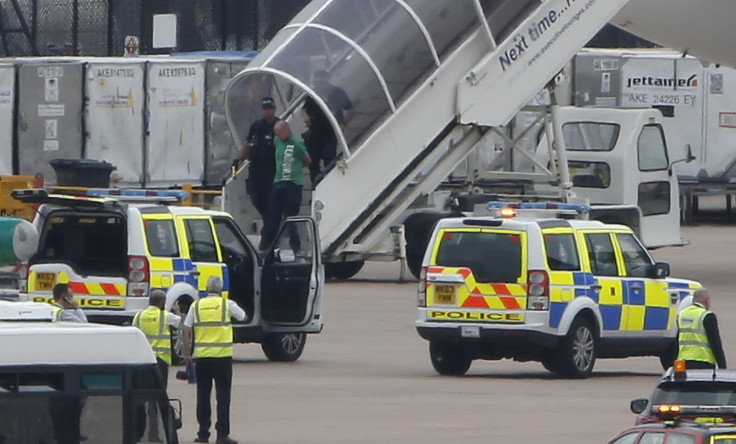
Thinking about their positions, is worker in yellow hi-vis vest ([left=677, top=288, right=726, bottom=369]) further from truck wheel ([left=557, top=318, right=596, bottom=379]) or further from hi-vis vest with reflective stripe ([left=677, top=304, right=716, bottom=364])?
truck wheel ([left=557, top=318, right=596, bottom=379])

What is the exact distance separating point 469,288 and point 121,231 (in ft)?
11.3

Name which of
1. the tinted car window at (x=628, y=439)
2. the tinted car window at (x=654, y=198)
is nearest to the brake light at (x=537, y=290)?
the tinted car window at (x=628, y=439)

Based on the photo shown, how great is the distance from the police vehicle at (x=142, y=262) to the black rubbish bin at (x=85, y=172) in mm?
8594

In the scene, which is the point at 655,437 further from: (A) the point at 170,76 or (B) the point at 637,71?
(B) the point at 637,71

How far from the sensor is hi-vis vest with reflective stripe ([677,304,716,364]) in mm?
15430

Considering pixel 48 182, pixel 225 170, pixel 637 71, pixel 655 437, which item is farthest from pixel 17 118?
pixel 655 437

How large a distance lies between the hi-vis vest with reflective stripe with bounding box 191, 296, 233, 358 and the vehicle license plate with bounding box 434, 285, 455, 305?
4.05m

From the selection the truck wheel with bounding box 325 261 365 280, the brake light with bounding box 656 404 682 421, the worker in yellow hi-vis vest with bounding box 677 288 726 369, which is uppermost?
the truck wheel with bounding box 325 261 365 280

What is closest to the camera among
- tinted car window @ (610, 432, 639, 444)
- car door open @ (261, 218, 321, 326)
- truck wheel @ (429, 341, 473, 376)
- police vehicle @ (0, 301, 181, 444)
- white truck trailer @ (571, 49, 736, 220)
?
police vehicle @ (0, 301, 181, 444)

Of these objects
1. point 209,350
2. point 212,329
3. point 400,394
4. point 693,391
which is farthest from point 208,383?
point 693,391

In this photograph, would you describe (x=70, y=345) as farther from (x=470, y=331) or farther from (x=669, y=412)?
(x=470, y=331)

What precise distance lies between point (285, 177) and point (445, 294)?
6163 millimetres

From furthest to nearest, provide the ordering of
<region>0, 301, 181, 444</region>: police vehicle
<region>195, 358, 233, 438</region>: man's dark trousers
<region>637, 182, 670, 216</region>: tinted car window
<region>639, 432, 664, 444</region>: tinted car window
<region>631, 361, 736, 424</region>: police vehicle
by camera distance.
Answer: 1. <region>637, 182, 670, 216</region>: tinted car window
2. <region>195, 358, 233, 438</region>: man's dark trousers
3. <region>631, 361, 736, 424</region>: police vehicle
4. <region>639, 432, 664, 444</region>: tinted car window
5. <region>0, 301, 181, 444</region>: police vehicle

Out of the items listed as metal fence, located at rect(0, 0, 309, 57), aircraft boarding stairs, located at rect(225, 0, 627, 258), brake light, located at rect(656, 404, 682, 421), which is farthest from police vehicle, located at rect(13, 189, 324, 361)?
metal fence, located at rect(0, 0, 309, 57)
